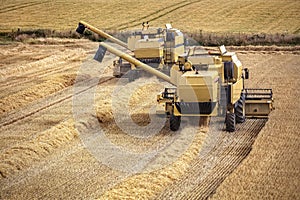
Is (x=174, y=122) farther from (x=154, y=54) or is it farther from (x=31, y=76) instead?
(x=31, y=76)

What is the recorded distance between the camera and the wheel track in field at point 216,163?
13.7m

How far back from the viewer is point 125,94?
83.0ft

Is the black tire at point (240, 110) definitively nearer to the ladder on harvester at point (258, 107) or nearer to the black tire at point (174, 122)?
the ladder on harvester at point (258, 107)

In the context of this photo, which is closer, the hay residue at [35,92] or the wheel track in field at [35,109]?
the wheel track in field at [35,109]

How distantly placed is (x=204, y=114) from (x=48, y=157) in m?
5.03

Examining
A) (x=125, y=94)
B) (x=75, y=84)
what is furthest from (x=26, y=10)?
(x=125, y=94)

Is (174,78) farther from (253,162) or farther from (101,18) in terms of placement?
(101,18)

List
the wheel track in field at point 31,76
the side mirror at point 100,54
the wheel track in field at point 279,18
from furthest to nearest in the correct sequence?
the wheel track in field at point 279,18 < the wheel track in field at point 31,76 < the side mirror at point 100,54

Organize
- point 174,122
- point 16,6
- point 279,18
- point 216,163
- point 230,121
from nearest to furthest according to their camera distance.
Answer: point 216,163
point 230,121
point 174,122
point 279,18
point 16,6

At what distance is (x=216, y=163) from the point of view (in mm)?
15891

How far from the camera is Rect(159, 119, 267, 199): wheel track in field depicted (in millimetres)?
13737

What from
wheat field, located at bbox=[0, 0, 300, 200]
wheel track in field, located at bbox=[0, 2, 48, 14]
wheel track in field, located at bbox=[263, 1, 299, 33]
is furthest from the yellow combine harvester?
wheel track in field, located at bbox=[0, 2, 48, 14]

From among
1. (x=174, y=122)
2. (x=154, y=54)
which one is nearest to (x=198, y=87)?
(x=174, y=122)

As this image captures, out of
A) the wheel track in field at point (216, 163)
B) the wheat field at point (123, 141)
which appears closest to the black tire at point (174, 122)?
the wheat field at point (123, 141)
